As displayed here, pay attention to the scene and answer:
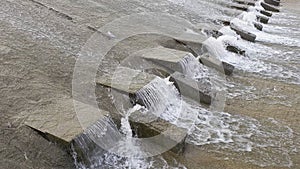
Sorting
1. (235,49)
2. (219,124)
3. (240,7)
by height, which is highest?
(240,7)

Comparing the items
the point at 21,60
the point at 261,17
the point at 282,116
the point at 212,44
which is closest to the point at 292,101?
the point at 282,116

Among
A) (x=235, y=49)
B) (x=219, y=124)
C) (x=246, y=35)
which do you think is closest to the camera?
(x=219, y=124)

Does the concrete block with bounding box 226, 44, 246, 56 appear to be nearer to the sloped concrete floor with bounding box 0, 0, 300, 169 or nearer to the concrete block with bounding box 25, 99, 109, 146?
the sloped concrete floor with bounding box 0, 0, 300, 169

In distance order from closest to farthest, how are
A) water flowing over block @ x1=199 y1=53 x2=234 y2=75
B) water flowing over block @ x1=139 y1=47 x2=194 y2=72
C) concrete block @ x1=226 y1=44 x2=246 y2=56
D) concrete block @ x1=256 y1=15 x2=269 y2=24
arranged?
water flowing over block @ x1=139 y1=47 x2=194 y2=72
water flowing over block @ x1=199 y1=53 x2=234 y2=75
concrete block @ x1=226 y1=44 x2=246 y2=56
concrete block @ x1=256 y1=15 x2=269 y2=24

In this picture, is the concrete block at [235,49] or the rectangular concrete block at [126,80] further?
the concrete block at [235,49]

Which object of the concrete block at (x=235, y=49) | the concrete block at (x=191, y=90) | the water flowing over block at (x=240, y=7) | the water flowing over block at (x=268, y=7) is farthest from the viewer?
the water flowing over block at (x=268, y=7)

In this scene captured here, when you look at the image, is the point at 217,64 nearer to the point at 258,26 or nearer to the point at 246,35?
the point at 246,35

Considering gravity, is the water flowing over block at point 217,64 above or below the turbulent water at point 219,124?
above

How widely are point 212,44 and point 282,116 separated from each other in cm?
211

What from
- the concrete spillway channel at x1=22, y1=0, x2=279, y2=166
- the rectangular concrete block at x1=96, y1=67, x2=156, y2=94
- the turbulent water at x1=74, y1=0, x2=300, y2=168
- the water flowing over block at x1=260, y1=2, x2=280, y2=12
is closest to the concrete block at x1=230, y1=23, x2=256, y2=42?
the turbulent water at x1=74, y1=0, x2=300, y2=168

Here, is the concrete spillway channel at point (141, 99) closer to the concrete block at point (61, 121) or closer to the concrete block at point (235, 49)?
the concrete block at point (61, 121)

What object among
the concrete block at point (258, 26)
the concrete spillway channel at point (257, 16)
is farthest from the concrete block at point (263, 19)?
the concrete block at point (258, 26)

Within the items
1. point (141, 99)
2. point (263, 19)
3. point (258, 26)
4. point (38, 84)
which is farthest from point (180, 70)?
point (263, 19)

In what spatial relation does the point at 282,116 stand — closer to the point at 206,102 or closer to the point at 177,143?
the point at 206,102
